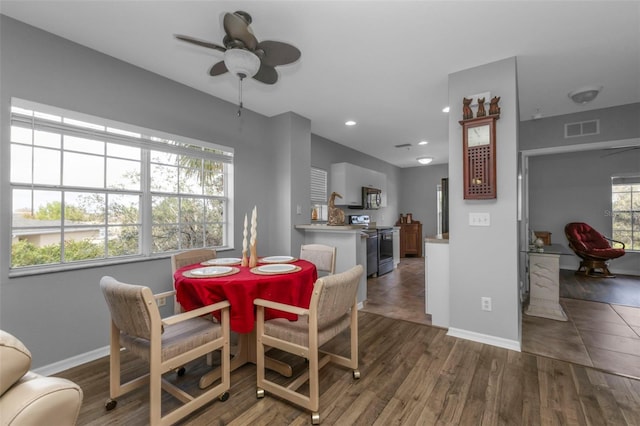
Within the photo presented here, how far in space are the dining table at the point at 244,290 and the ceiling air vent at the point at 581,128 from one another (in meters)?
4.06

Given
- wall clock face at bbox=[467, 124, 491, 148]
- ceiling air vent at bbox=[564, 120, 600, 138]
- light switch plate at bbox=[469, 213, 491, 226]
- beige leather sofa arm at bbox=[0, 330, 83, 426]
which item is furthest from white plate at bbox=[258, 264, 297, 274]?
ceiling air vent at bbox=[564, 120, 600, 138]

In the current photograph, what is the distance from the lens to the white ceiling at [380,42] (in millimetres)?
2020

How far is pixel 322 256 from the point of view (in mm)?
2906

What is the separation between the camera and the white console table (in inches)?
134

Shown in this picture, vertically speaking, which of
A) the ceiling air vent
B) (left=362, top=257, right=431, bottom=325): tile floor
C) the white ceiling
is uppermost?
the white ceiling

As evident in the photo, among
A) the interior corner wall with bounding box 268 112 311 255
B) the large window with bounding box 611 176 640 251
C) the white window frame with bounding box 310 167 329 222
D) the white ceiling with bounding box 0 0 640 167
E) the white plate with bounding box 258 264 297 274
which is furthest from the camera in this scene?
the large window with bounding box 611 176 640 251

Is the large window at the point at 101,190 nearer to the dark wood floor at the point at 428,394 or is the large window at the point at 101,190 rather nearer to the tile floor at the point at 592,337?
the dark wood floor at the point at 428,394

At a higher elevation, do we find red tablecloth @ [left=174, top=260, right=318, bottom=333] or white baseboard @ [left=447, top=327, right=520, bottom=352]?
red tablecloth @ [left=174, top=260, right=318, bottom=333]

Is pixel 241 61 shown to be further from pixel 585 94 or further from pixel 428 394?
pixel 585 94

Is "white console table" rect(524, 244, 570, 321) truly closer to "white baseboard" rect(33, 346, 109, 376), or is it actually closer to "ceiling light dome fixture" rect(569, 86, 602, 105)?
"ceiling light dome fixture" rect(569, 86, 602, 105)

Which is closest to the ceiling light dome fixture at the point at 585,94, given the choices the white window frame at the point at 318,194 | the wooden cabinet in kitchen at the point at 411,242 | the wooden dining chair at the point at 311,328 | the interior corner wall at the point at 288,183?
the interior corner wall at the point at 288,183

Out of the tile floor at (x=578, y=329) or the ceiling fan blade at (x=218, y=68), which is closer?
the ceiling fan blade at (x=218, y=68)

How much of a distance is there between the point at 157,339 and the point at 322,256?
164cm

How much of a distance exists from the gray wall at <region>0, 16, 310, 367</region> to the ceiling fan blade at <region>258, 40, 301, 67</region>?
1.59 m
